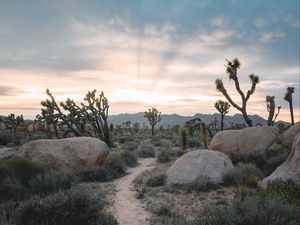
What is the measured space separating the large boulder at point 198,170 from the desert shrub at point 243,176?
0.24 metres

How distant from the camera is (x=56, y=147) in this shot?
13758 millimetres

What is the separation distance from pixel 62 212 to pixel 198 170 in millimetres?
5955

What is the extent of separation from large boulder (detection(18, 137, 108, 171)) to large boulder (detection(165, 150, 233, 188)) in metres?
4.11

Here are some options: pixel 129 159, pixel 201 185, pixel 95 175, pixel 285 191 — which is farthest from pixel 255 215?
pixel 129 159

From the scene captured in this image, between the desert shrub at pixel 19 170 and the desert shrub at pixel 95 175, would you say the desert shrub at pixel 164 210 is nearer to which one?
the desert shrub at pixel 19 170

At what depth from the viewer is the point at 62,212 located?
250 inches

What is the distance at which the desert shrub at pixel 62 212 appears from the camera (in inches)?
247

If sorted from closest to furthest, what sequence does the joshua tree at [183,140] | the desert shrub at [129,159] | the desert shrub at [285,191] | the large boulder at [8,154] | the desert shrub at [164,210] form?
1. the desert shrub at [285,191]
2. the desert shrub at [164,210]
3. the large boulder at [8,154]
4. the desert shrub at [129,159]
5. the joshua tree at [183,140]

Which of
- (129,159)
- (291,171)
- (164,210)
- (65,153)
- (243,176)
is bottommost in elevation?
(164,210)

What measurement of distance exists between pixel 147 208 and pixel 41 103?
16.1 m

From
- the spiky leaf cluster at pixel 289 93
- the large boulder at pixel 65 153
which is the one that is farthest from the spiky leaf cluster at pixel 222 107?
the large boulder at pixel 65 153

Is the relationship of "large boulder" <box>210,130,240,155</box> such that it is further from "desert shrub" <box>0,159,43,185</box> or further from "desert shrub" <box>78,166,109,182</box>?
"desert shrub" <box>0,159,43,185</box>

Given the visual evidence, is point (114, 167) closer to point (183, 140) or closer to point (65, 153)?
point (65, 153)

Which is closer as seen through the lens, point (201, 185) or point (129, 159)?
point (201, 185)
